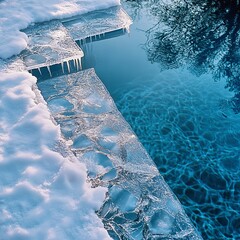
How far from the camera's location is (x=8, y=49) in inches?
210

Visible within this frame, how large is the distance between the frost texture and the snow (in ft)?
1.62

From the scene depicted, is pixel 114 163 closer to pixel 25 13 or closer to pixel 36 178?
pixel 36 178

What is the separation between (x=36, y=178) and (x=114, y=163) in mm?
965

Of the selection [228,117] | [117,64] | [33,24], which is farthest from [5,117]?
[228,117]

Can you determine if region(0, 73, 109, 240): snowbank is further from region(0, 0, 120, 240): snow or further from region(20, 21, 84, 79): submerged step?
region(20, 21, 84, 79): submerged step

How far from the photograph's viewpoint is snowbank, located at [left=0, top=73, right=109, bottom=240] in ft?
9.84

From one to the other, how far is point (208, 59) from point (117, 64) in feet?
5.95

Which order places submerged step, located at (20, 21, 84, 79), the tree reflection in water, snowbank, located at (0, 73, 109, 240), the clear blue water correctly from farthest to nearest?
1. the tree reflection in water
2. submerged step, located at (20, 21, 84, 79)
3. the clear blue water
4. snowbank, located at (0, 73, 109, 240)

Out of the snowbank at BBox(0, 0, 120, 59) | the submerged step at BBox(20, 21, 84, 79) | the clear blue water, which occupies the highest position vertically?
the snowbank at BBox(0, 0, 120, 59)

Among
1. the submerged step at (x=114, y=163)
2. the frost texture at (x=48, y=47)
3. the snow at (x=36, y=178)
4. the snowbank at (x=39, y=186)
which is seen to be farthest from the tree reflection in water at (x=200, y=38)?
the snowbank at (x=39, y=186)

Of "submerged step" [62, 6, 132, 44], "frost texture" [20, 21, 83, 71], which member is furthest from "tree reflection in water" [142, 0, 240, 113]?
"frost texture" [20, 21, 83, 71]

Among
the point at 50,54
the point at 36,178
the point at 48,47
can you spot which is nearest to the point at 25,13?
the point at 48,47

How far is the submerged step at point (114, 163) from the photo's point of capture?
3.14 metres

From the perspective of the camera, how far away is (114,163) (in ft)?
12.2
